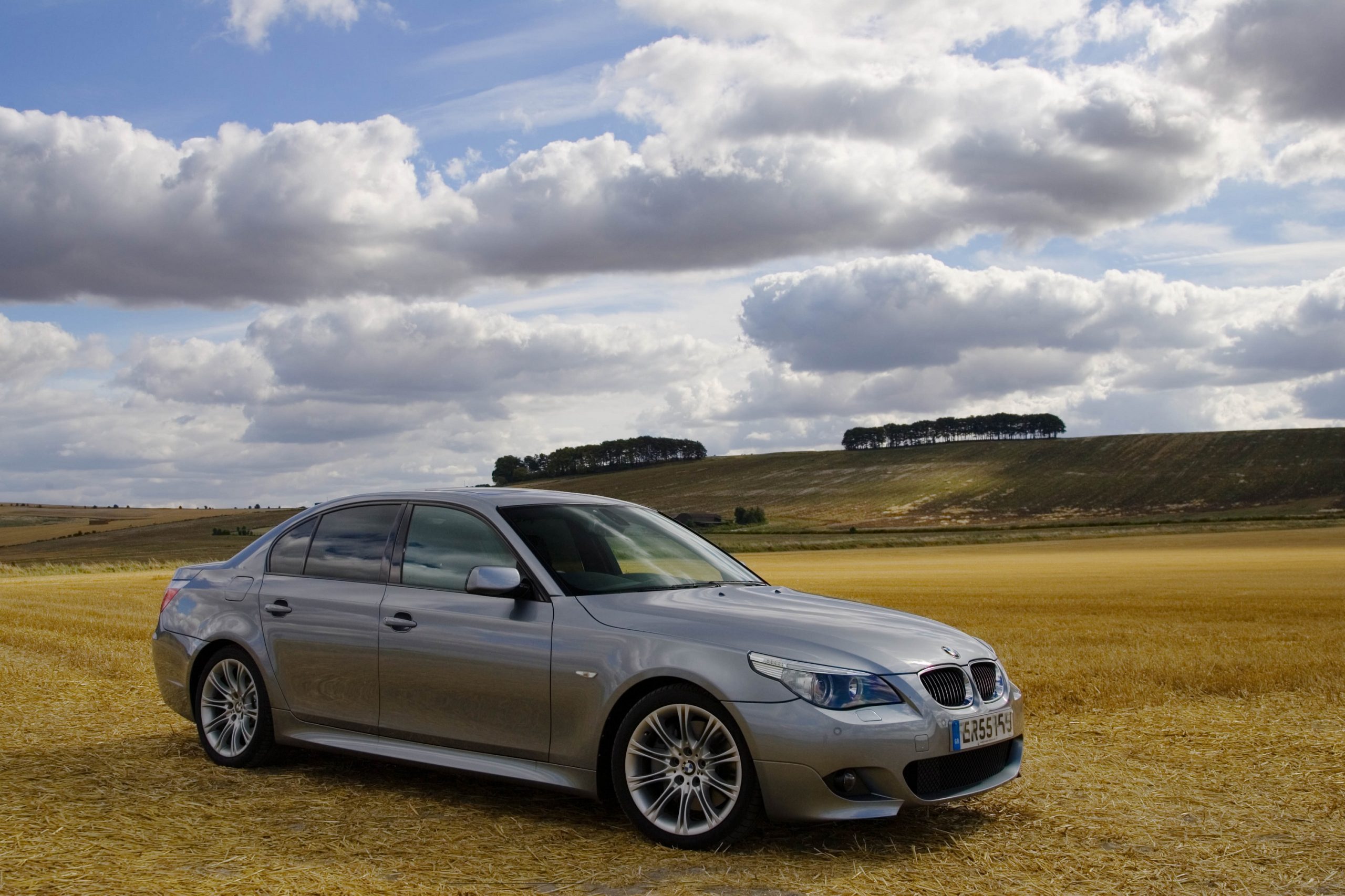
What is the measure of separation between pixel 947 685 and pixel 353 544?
3532mm

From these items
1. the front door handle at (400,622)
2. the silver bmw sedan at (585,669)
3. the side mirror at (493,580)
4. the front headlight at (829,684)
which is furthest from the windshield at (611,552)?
the front headlight at (829,684)

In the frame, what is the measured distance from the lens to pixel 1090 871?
17.1 ft

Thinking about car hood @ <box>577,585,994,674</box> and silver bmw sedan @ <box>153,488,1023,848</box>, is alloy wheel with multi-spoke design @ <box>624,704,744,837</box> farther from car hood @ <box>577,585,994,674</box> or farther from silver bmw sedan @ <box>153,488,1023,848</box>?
car hood @ <box>577,585,994,674</box>

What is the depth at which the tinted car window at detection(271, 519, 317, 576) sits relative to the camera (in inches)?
302

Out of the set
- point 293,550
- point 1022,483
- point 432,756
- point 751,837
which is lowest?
point 751,837

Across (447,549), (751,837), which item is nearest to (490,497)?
(447,549)

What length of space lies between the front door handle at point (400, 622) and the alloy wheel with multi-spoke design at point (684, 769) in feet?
5.16

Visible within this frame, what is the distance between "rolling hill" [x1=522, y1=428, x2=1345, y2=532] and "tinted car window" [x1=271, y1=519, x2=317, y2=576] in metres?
75.1

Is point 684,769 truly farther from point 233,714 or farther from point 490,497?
point 233,714

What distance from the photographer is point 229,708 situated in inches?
306

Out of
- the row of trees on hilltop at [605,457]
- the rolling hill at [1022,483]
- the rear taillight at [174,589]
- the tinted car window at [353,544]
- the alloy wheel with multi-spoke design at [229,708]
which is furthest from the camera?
the row of trees on hilltop at [605,457]

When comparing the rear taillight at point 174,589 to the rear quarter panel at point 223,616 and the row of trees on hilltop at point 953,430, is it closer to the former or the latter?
the rear quarter panel at point 223,616

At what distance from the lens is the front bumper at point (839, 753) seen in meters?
5.38

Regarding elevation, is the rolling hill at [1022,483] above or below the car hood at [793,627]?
above
